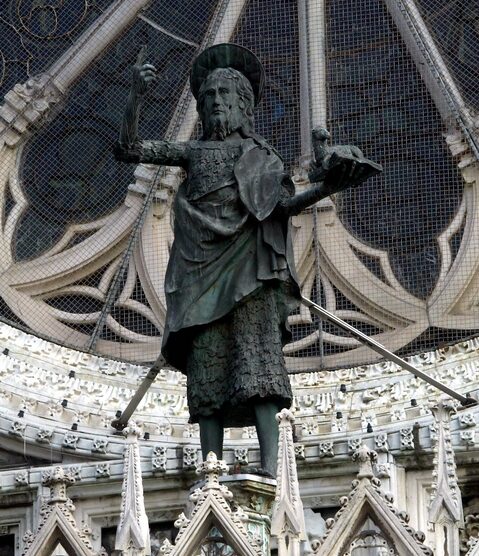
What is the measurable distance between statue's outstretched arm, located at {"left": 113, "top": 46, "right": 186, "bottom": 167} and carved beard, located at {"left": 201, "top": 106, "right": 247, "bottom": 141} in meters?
0.17

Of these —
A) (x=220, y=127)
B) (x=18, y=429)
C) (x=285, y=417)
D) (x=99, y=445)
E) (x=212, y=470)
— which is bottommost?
(x=212, y=470)

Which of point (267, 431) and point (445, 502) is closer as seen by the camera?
point (445, 502)

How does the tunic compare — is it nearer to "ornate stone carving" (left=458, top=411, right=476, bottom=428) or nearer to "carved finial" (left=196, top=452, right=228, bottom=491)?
"carved finial" (left=196, top=452, right=228, bottom=491)

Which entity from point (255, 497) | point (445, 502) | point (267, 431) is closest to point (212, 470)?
point (255, 497)

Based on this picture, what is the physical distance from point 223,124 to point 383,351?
2.65 m

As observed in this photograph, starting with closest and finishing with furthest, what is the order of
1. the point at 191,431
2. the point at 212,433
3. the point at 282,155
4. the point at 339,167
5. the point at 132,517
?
the point at 132,517, the point at 339,167, the point at 212,433, the point at 191,431, the point at 282,155

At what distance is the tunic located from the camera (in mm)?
13273

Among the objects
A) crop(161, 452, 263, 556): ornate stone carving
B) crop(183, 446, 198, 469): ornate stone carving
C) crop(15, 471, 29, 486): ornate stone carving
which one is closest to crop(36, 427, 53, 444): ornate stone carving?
crop(15, 471, 29, 486): ornate stone carving

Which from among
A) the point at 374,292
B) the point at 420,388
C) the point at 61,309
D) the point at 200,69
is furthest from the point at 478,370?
the point at 200,69

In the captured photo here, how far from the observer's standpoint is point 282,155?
20547 millimetres

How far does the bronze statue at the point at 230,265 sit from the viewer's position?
43.4 feet

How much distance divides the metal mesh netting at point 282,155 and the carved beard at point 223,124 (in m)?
5.80

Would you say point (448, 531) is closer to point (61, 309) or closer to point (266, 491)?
point (266, 491)

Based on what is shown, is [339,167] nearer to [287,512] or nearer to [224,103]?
[224,103]
